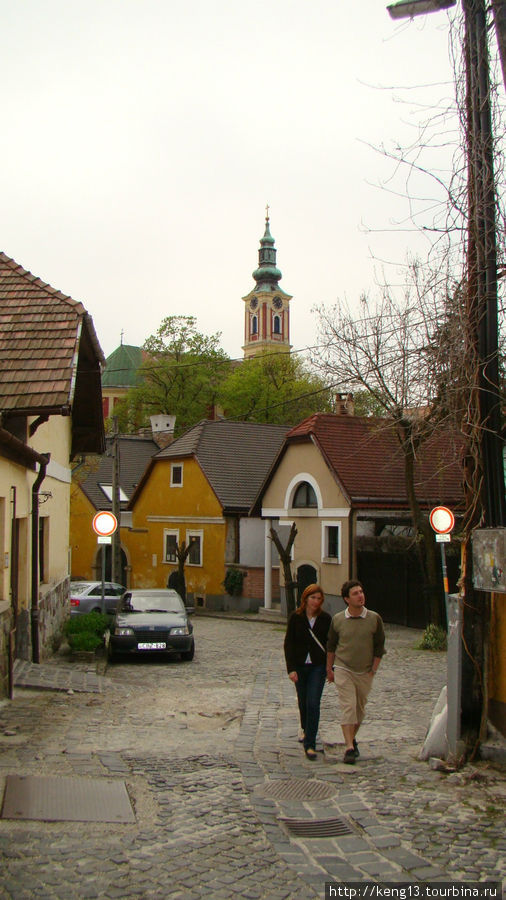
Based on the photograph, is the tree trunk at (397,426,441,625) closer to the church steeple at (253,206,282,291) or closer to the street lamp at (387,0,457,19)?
the street lamp at (387,0,457,19)

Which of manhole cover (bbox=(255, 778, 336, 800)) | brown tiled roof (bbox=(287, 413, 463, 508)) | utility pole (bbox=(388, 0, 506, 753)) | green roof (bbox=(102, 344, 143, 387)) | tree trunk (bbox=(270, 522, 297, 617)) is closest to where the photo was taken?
manhole cover (bbox=(255, 778, 336, 800))

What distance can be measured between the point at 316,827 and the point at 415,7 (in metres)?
6.90

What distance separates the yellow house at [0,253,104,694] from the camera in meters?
11.1

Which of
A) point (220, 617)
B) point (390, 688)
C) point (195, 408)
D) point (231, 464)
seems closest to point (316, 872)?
point (390, 688)

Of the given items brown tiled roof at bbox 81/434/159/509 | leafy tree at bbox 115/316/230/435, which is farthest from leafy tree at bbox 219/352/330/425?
brown tiled roof at bbox 81/434/159/509

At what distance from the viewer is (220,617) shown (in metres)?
32.1

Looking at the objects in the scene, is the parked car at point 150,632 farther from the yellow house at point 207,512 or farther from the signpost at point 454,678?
the yellow house at point 207,512

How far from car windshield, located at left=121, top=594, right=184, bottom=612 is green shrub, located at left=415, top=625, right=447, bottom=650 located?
5.45 m

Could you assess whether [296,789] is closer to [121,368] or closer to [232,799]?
[232,799]

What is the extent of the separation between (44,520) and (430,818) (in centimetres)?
1154

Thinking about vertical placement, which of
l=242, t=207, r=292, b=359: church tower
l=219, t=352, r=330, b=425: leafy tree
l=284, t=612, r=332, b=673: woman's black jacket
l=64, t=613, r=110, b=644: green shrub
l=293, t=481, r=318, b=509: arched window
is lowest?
l=64, t=613, r=110, b=644: green shrub

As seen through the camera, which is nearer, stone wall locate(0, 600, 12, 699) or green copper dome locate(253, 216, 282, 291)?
stone wall locate(0, 600, 12, 699)

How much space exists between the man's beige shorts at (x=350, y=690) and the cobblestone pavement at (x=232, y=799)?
1.44 feet

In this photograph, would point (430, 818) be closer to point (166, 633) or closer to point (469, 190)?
point (469, 190)
